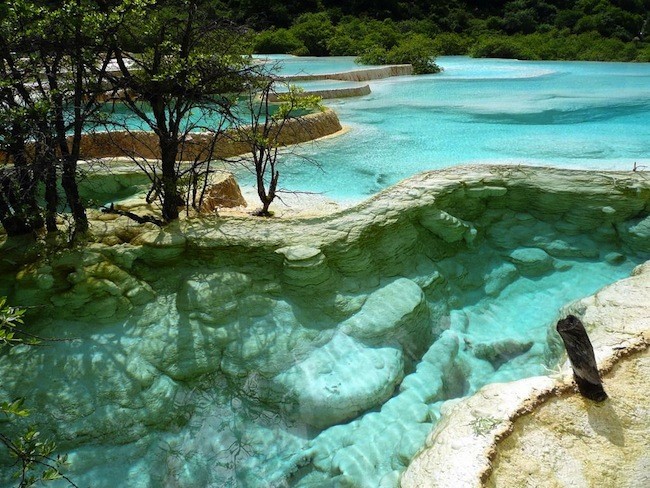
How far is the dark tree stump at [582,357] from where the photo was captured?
2.71 meters

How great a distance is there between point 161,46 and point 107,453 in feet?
10.2

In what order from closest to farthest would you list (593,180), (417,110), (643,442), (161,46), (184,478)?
1. (643,442)
2. (184,478)
3. (161,46)
4. (593,180)
5. (417,110)

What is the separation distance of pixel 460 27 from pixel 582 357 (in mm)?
33846

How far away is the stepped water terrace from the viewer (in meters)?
3.36

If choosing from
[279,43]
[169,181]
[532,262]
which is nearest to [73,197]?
[169,181]

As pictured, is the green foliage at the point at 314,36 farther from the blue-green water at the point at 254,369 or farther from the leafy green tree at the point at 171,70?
the blue-green water at the point at 254,369

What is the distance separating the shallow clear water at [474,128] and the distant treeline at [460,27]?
25.1 feet

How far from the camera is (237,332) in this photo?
12.9 feet

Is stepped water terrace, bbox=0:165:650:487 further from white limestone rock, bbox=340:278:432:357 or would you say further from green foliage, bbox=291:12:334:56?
green foliage, bbox=291:12:334:56

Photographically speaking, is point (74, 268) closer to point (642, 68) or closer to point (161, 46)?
point (161, 46)

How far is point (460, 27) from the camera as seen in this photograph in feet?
107

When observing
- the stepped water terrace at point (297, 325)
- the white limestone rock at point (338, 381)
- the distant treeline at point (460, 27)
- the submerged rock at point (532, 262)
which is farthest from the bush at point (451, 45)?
the white limestone rock at point (338, 381)

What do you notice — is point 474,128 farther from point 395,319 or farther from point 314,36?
point 314,36

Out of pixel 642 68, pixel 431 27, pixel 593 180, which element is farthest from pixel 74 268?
pixel 431 27
